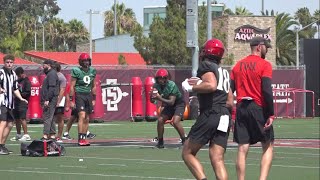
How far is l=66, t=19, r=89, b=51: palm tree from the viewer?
352 ft

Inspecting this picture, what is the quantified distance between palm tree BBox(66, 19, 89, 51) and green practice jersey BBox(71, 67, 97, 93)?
8728 cm

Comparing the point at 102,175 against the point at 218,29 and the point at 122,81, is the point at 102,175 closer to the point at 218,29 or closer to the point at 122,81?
the point at 122,81

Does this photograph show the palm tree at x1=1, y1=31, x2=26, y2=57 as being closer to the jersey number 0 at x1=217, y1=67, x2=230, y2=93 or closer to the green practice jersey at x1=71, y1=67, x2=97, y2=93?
the green practice jersey at x1=71, y1=67, x2=97, y2=93

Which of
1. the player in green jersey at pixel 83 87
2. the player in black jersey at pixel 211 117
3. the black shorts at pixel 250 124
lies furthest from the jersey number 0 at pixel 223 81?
the player in green jersey at pixel 83 87

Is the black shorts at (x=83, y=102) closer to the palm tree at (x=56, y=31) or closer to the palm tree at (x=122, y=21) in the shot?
the palm tree at (x=56, y=31)

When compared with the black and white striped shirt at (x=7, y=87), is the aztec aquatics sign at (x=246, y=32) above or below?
above

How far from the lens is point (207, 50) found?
456 inches

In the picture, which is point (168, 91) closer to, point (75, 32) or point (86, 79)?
point (86, 79)

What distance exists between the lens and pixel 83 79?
65.8 feet

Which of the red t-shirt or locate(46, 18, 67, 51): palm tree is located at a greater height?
locate(46, 18, 67, 51): palm tree

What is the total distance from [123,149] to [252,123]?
7776 mm

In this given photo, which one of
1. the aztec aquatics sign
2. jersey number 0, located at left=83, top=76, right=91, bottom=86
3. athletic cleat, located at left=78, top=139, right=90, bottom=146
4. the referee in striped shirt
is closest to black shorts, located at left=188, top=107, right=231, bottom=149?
the referee in striped shirt

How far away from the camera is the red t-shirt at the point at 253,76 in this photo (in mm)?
12234

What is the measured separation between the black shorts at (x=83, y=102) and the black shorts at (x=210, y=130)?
8.77 meters
